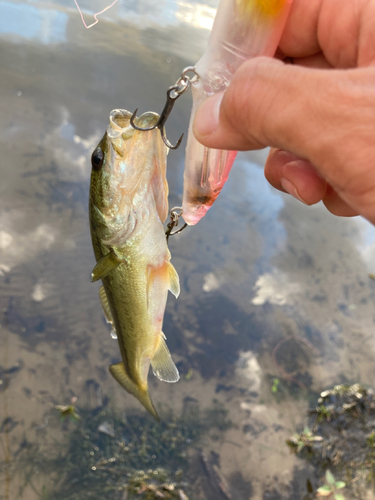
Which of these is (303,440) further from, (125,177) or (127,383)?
(125,177)

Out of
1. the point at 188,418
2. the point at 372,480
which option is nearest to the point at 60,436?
the point at 188,418

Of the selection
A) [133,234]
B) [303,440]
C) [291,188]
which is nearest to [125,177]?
[133,234]

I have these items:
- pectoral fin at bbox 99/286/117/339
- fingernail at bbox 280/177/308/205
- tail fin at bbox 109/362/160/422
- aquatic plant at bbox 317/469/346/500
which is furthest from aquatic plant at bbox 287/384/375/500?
fingernail at bbox 280/177/308/205

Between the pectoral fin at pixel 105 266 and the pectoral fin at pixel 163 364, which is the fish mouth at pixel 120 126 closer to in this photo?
the pectoral fin at pixel 105 266

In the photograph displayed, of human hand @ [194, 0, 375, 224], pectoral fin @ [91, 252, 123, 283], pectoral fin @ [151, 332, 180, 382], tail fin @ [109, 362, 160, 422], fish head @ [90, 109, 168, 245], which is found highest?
human hand @ [194, 0, 375, 224]

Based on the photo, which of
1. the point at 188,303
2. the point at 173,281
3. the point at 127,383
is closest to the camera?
the point at 173,281

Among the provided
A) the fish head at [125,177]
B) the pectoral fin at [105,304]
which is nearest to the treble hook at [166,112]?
the fish head at [125,177]

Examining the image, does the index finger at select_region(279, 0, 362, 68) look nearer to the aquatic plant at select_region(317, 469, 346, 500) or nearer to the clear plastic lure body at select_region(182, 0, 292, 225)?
the clear plastic lure body at select_region(182, 0, 292, 225)
